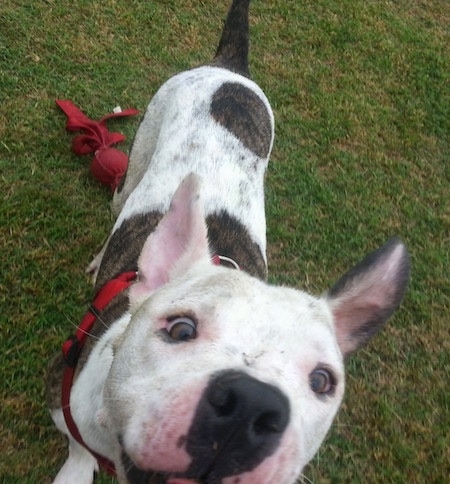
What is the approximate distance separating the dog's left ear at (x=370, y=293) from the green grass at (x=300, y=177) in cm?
163

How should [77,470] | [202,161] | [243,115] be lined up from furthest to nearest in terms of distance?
[243,115], [202,161], [77,470]

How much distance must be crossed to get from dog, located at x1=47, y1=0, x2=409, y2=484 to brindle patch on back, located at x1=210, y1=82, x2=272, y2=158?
0.01 metres

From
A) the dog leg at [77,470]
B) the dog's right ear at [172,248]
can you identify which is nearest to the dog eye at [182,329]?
the dog's right ear at [172,248]

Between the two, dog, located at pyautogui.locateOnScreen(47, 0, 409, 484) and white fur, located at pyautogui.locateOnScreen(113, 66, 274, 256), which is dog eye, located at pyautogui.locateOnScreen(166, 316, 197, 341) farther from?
white fur, located at pyautogui.locateOnScreen(113, 66, 274, 256)

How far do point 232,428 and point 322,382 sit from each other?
0.61 metres

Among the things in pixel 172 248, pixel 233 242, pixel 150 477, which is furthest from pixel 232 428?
pixel 233 242

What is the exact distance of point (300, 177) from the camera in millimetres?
5836

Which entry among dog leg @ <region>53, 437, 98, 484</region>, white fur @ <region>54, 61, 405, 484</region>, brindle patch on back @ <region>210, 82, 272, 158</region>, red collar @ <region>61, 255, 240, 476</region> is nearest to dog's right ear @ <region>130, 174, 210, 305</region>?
white fur @ <region>54, 61, 405, 484</region>

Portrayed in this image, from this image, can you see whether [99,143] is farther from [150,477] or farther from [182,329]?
[150,477]

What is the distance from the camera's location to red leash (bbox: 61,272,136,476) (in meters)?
2.94

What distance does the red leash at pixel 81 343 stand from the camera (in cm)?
294

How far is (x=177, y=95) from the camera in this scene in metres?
4.12

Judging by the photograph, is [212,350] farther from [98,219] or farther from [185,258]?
[98,219]

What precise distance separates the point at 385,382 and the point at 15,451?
103 inches
